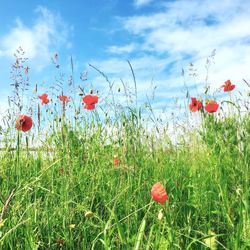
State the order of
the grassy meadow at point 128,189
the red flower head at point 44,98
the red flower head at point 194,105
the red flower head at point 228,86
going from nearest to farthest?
the grassy meadow at point 128,189, the red flower head at point 194,105, the red flower head at point 44,98, the red flower head at point 228,86

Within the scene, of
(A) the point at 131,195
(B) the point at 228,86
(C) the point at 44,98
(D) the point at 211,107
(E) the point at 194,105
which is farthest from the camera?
(B) the point at 228,86

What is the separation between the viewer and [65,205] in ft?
7.45

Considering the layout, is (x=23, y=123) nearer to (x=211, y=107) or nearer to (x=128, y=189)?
(x=128, y=189)

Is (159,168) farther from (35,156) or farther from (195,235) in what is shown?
(35,156)

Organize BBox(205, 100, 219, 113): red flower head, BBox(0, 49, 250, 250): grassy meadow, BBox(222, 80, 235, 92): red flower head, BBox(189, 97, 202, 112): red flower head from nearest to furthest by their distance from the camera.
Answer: BBox(0, 49, 250, 250): grassy meadow, BBox(205, 100, 219, 113): red flower head, BBox(189, 97, 202, 112): red flower head, BBox(222, 80, 235, 92): red flower head

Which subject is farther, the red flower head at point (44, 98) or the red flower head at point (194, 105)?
the red flower head at point (44, 98)

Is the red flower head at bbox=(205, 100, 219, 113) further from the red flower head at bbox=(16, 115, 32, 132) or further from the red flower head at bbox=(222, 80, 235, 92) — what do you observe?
the red flower head at bbox=(16, 115, 32, 132)

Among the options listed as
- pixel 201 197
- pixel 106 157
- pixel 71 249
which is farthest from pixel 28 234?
pixel 106 157

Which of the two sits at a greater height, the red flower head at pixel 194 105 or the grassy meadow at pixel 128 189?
the red flower head at pixel 194 105

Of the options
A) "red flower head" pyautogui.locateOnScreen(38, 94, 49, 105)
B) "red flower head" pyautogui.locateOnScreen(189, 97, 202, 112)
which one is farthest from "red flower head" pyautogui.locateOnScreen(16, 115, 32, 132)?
"red flower head" pyautogui.locateOnScreen(189, 97, 202, 112)

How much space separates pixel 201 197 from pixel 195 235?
1.39 feet

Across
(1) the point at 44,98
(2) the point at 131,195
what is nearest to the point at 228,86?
(1) the point at 44,98

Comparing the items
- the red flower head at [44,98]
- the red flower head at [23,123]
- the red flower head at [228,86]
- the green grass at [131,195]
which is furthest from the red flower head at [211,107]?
the red flower head at [23,123]

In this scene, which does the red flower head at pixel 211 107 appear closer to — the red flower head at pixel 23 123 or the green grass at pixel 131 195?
the green grass at pixel 131 195
